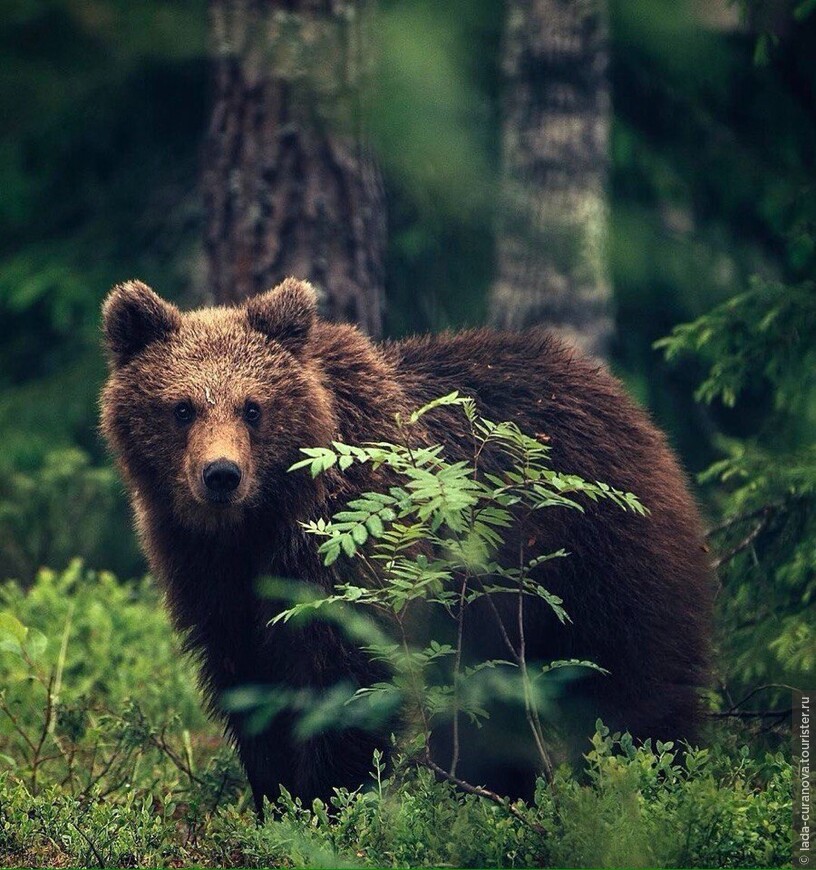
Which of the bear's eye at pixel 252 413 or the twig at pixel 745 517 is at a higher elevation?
the bear's eye at pixel 252 413

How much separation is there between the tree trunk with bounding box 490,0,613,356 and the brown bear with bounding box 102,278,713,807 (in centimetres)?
303

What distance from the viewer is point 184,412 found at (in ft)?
16.2

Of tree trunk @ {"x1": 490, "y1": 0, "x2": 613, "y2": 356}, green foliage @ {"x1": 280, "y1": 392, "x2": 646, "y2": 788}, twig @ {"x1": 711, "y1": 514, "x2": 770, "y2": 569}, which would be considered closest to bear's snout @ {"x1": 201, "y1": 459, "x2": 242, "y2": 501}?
green foliage @ {"x1": 280, "y1": 392, "x2": 646, "y2": 788}

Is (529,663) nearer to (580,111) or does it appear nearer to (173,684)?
(173,684)

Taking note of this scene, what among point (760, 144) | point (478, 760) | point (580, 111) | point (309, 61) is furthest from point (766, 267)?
point (478, 760)

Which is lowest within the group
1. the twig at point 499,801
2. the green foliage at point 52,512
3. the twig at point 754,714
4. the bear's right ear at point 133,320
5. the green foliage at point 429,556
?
the green foliage at point 52,512

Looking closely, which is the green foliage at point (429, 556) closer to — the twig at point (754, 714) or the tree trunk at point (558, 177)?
the twig at point (754, 714)

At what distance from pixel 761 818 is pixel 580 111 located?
560 cm

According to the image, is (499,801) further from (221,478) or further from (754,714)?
(754,714)

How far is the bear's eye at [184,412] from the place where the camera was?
4.93 m

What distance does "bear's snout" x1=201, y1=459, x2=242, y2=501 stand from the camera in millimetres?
4633

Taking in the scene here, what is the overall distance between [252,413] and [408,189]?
505 cm

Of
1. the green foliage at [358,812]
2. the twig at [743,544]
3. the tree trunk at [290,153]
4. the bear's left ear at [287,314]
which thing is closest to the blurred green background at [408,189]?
the tree trunk at [290,153]

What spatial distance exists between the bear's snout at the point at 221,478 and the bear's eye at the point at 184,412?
0.35 m
